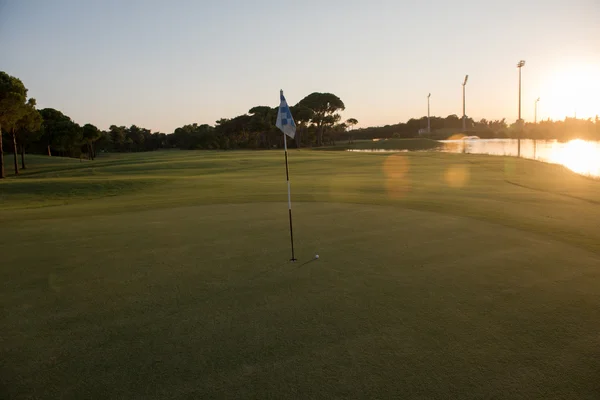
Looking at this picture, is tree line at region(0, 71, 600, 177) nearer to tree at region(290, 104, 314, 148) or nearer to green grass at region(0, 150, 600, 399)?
tree at region(290, 104, 314, 148)

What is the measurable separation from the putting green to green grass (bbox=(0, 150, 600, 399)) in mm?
24

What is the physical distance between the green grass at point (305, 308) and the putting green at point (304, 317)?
0.08 feet

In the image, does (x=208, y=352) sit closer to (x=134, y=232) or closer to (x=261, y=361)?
(x=261, y=361)

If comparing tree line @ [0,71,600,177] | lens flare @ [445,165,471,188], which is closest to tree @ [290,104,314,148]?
tree line @ [0,71,600,177]

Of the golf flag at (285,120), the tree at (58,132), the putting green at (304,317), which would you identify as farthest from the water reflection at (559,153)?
the tree at (58,132)

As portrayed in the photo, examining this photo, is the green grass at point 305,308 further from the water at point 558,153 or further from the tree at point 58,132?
the tree at point 58,132

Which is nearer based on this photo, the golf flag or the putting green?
the putting green

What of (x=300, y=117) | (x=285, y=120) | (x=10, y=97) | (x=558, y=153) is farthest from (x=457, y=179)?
(x=300, y=117)

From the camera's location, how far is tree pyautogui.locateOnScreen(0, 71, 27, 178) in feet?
106

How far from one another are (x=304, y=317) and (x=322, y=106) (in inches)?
4270

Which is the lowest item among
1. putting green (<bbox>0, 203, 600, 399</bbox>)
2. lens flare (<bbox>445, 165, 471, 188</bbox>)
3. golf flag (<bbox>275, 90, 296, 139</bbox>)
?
putting green (<bbox>0, 203, 600, 399</bbox>)

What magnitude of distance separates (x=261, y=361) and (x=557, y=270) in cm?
540

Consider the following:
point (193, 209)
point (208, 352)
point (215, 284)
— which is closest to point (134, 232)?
point (193, 209)

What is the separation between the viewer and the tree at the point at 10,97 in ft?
106
